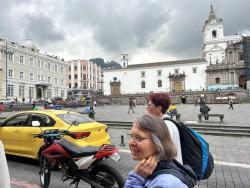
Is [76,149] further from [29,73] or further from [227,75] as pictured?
[227,75]

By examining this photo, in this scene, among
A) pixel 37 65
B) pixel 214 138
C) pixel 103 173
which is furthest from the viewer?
pixel 37 65

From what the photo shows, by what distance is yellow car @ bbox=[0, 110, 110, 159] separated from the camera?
6.13 m

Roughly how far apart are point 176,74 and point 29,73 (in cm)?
3872

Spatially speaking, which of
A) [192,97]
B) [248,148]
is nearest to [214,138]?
[248,148]

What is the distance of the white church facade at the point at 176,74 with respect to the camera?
68.0 m

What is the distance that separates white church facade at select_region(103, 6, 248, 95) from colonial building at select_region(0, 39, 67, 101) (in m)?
17.7

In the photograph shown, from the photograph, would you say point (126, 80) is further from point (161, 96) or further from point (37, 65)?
point (161, 96)

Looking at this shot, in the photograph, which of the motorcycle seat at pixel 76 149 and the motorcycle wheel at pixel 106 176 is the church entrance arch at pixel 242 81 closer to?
the motorcycle seat at pixel 76 149

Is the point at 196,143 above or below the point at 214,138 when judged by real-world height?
above

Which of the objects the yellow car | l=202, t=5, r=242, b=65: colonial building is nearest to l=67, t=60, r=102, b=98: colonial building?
l=202, t=5, r=242, b=65: colonial building

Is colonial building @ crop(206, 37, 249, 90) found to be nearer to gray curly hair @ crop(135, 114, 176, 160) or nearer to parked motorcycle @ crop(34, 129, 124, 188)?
parked motorcycle @ crop(34, 129, 124, 188)

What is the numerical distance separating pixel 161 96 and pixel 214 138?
8978 mm

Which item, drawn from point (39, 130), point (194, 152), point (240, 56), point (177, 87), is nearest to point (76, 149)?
point (39, 130)

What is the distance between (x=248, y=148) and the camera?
8891 mm
